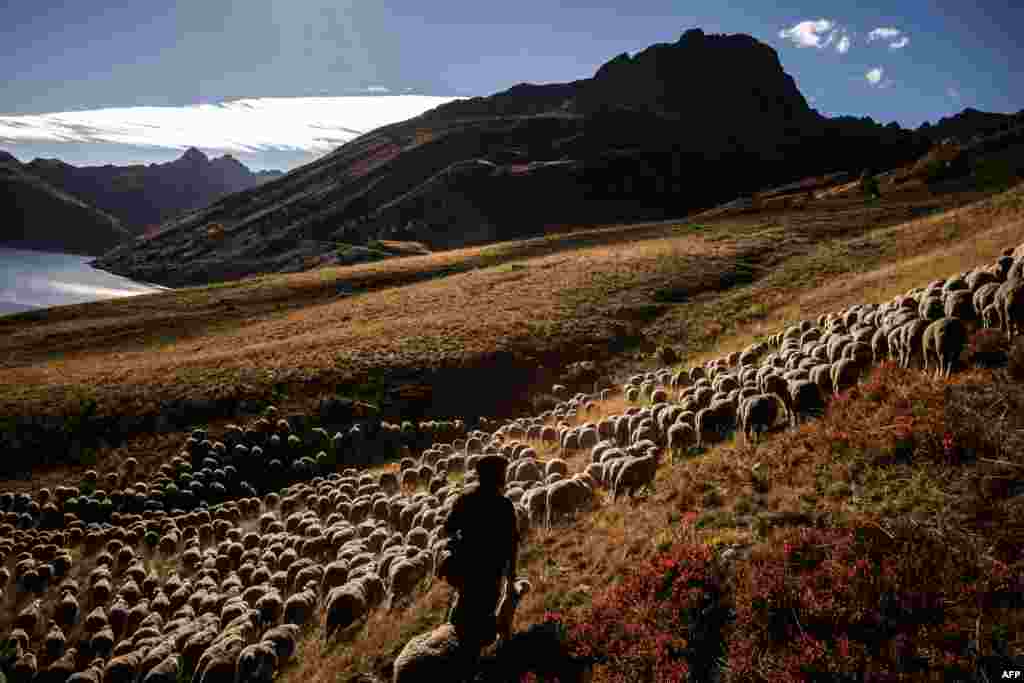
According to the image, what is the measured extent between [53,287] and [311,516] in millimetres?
174848

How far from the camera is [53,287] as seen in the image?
147 metres

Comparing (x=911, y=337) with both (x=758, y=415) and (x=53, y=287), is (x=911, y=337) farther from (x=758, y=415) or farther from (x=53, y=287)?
(x=53, y=287)

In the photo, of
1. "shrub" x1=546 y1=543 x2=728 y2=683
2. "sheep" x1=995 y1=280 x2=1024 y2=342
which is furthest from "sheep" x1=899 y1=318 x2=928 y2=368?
"shrub" x1=546 y1=543 x2=728 y2=683

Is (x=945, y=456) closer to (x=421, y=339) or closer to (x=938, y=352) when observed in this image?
(x=938, y=352)

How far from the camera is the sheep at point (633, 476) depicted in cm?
1170

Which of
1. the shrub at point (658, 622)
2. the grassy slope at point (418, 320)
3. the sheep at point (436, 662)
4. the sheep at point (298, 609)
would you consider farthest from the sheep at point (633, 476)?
the grassy slope at point (418, 320)

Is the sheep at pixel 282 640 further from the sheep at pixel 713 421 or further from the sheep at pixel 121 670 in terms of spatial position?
the sheep at pixel 713 421

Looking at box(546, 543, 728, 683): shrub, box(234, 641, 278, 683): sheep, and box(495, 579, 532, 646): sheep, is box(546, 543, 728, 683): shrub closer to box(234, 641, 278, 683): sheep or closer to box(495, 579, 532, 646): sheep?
box(495, 579, 532, 646): sheep

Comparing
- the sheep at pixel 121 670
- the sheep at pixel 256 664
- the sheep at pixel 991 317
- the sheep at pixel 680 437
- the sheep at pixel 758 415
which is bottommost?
the sheep at pixel 121 670

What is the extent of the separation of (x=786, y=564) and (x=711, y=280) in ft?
135

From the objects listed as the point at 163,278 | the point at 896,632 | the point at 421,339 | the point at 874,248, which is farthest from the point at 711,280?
the point at 163,278

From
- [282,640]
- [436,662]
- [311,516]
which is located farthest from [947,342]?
[311,516]

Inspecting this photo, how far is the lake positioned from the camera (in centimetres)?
11525

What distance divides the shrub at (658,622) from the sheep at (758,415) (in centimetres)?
454
